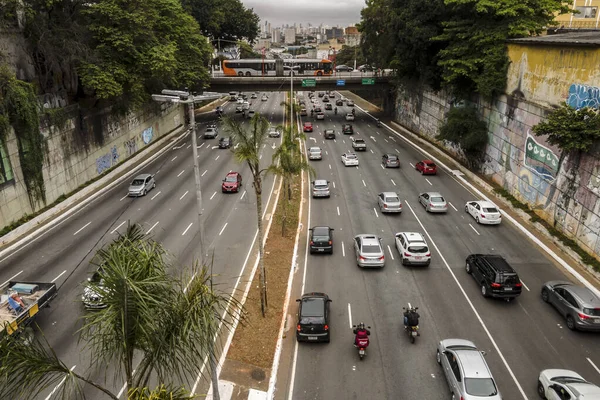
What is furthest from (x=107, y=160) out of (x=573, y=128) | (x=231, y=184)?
(x=573, y=128)

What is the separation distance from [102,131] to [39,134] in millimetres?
11578

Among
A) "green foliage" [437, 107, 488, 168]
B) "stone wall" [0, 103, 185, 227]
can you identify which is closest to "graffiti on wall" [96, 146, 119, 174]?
"stone wall" [0, 103, 185, 227]

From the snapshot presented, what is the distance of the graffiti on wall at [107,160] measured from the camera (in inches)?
1839

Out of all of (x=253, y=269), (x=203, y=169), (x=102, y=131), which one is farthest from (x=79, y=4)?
(x=253, y=269)

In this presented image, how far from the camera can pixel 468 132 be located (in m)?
44.8

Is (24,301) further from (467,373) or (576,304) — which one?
(576,304)

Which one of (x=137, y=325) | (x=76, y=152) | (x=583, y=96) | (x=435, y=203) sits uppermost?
(x=583, y=96)

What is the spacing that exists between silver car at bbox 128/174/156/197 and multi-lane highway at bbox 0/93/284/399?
53cm

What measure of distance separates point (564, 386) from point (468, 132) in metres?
32.9

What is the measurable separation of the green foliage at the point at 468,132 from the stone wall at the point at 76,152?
118 feet

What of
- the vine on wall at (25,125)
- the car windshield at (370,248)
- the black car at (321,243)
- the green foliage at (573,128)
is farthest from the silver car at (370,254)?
the vine on wall at (25,125)

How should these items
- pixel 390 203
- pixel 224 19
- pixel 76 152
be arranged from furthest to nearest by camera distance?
1. pixel 224 19
2. pixel 76 152
3. pixel 390 203

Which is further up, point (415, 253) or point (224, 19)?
point (224, 19)

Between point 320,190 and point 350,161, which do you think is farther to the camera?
point 350,161
